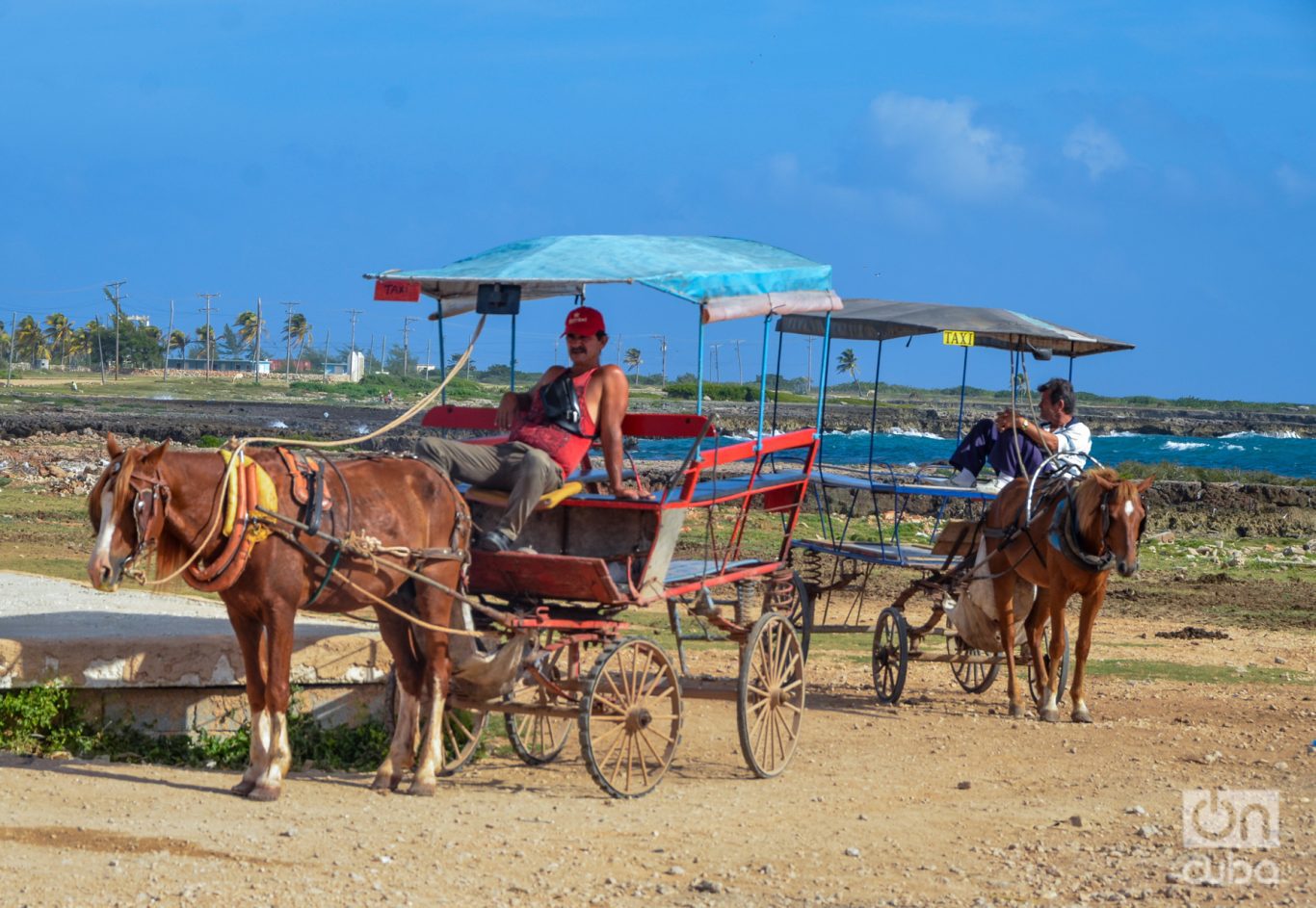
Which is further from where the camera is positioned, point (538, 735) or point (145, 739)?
point (538, 735)

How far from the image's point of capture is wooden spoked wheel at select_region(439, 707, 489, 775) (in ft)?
31.0

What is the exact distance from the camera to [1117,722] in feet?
39.5

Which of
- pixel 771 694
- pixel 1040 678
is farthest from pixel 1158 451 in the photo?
pixel 771 694

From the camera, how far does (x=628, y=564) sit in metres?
8.98

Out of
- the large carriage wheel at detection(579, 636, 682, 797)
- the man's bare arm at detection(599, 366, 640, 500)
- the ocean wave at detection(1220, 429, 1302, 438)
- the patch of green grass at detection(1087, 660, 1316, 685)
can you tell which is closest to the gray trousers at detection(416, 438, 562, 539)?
the man's bare arm at detection(599, 366, 640, 500)

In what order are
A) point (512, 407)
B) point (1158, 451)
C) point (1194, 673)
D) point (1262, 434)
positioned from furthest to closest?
1. point (1262, 434)
2. point (1158, 451)
3. point (1194, 673)
4. point (512, 407)

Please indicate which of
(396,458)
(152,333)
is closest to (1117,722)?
(396,458)

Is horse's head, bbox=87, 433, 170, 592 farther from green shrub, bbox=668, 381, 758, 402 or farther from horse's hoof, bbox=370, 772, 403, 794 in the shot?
green shrub, bbox=668, 381, 758, 402

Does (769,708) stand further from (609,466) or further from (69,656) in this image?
(69,656)

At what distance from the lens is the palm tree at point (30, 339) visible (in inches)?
5325

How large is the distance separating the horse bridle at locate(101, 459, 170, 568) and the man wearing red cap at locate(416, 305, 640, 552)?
1679 millimetres

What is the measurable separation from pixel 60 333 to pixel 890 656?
13538cm

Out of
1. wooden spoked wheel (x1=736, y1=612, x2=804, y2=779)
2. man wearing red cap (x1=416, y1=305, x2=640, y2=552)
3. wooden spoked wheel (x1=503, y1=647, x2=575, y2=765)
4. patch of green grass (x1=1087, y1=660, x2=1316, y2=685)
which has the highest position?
man wearing red cap (x1=416, y1=305, x2=640, y2=552)

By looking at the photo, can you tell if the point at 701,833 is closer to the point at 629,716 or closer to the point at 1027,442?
the point at 629,716
